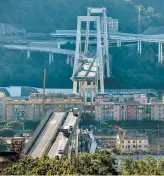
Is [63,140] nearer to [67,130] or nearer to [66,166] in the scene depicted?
[67,130]

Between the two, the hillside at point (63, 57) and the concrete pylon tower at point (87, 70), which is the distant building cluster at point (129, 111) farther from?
the hillside at point (63, 57)

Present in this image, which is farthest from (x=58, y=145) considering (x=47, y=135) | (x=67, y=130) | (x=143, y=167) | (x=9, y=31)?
(x=9, y=31)

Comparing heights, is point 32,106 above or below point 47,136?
below

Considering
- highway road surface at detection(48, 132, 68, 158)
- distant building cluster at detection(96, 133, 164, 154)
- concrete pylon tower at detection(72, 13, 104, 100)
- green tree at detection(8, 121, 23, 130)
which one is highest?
concrete pylon tower at detection(72, 13, 104, 100)

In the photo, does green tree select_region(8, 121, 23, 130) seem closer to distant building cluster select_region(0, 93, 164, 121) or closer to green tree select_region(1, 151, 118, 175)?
distant building cluster select_region(0, 93, 164, 121)

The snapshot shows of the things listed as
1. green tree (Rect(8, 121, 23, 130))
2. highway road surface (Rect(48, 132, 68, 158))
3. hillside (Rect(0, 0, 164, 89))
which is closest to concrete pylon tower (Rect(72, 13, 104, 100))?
hillside (Rect(0, 0, 164, 89))
